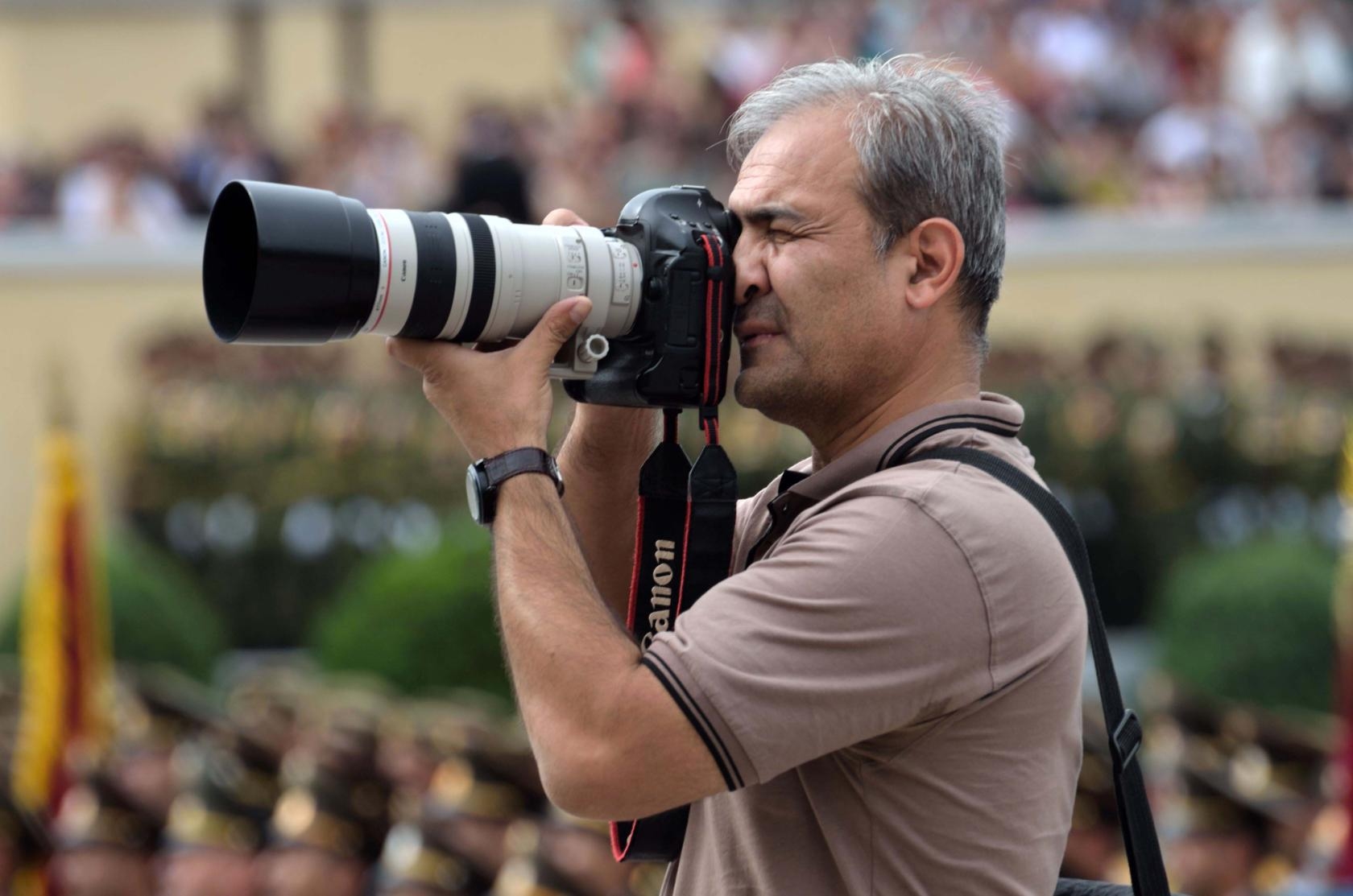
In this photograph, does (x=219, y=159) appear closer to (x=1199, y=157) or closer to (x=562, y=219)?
(x=1199, y=157)

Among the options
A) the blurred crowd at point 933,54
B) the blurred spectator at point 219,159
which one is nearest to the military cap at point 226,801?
the blurred crowd at point 933,54

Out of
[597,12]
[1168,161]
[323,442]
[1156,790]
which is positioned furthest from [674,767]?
[597,12]

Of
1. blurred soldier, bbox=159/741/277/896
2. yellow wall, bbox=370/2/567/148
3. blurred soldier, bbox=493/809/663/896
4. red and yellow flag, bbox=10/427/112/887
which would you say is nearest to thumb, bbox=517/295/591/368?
blurred soldier, bbox=493/809/663/896

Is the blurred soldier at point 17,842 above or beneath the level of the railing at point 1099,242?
beneath

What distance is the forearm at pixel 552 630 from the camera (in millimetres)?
1990

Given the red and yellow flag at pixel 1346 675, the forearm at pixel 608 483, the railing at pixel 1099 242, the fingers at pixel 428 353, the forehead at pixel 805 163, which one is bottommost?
the red and yellow flag at pixel 1346 675

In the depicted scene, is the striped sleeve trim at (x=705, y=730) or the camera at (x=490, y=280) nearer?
the striped sleeve trim at (x=705, y=730)

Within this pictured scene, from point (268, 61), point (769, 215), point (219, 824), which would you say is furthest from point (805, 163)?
point (268, 61)

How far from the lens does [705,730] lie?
1.96 metres

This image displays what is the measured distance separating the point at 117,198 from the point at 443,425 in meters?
2.94

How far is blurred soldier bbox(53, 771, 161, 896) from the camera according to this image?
542 centimetres

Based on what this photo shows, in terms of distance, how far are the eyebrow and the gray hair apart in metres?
0.07

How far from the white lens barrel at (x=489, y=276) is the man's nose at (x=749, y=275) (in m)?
0.10

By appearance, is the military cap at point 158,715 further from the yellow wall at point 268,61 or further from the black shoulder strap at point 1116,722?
the yellow wall at point 268,61
